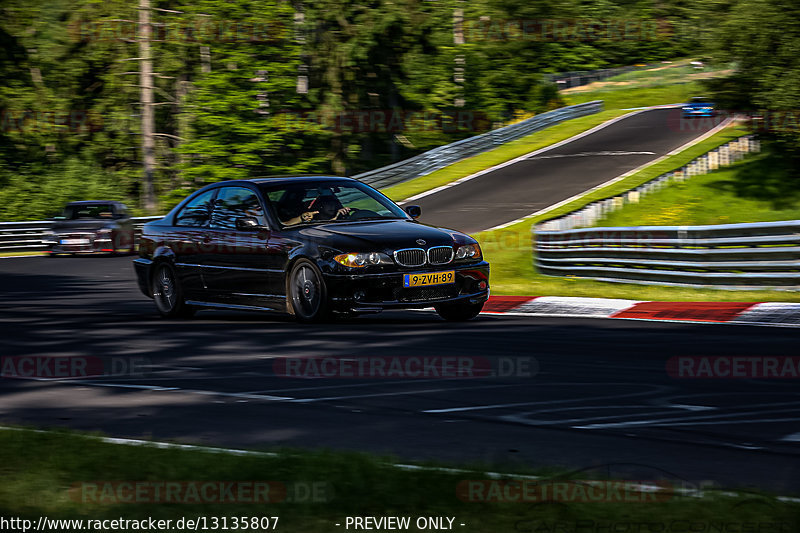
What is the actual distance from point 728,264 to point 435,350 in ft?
20.2

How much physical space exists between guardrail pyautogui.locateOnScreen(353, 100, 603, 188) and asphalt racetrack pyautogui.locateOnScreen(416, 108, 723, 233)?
9.27 ft

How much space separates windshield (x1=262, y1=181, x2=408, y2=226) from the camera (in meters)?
12.5

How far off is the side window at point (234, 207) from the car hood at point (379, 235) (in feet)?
2.74

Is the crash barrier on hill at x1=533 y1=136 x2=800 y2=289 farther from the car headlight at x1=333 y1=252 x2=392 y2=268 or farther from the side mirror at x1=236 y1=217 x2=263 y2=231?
the side mirror at x1=236 y1=217 x2=263 y2=231

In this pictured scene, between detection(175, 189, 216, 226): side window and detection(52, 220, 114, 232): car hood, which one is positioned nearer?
detection(175, 189, 216, 226): side window

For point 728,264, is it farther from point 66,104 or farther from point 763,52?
point 66,104

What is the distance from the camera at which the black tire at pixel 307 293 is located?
11.6 metres

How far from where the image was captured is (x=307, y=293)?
11867mm

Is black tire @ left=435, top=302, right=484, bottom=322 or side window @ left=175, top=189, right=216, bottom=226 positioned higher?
side window @ left=175, top=189, right=216, bottom=226

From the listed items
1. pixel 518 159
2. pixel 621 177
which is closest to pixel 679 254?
pixel 621 177

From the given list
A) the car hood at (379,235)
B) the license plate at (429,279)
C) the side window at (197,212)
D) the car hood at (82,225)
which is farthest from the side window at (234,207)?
the car hood at (82,225)

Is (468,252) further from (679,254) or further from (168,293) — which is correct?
(679,254)

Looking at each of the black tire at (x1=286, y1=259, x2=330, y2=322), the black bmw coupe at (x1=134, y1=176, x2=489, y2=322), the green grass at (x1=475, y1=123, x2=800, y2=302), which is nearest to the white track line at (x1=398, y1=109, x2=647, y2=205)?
the green grass at (x1=475, y1=123, x2=800, y2=302)

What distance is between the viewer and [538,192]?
35.5 meters
